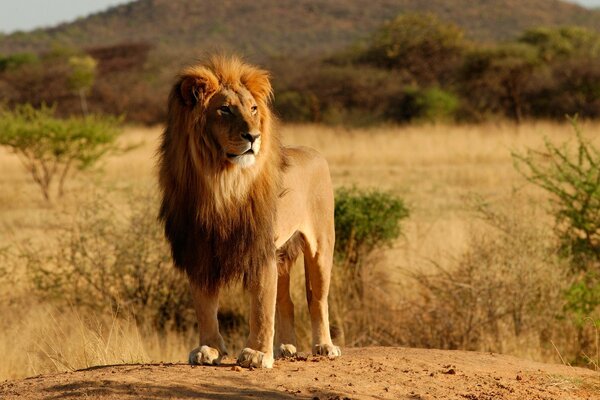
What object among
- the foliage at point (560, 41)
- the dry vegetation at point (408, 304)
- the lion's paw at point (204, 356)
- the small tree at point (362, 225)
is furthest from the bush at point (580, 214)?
the foliage at point (560, 41)

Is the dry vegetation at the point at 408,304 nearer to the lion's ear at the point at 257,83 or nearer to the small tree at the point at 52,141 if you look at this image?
the lion's ear at the point at 257,83

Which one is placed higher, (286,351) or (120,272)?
(286,351)

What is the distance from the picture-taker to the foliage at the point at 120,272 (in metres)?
10.9

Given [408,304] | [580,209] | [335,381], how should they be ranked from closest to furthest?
[335,381] → [408,304] → [580,209]

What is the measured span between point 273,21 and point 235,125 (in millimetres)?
102531

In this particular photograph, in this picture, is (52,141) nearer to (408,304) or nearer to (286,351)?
(408,304)

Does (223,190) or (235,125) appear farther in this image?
(223,190)

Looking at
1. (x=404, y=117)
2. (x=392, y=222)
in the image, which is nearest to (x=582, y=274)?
(x=392, y=222)

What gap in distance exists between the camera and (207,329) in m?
6.33

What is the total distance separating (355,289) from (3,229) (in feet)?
21.5

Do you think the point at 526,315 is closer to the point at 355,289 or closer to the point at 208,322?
the point at 355,289

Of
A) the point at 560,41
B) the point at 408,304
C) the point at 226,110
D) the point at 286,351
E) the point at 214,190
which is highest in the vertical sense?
the point at 560,41

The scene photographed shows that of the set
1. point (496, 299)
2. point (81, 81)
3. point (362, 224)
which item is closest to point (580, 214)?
point (496, 299)

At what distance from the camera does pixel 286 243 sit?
7.01 meters
